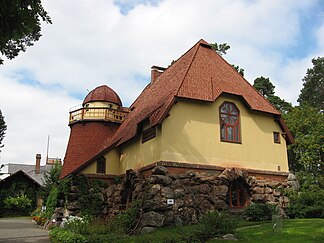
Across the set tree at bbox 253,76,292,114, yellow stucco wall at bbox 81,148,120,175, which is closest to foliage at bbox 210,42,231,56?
tree at bbox 253,76,292,114

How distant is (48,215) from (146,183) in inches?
518

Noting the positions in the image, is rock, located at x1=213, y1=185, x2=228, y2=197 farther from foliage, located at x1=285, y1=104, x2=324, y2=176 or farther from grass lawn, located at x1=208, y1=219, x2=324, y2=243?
foliage, located at x1=285, y1=104, x2=324, y2=176

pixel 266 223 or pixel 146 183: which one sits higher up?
pixel 146 183

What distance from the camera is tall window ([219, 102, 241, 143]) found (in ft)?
60.3

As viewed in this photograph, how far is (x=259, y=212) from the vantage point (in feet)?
54.4

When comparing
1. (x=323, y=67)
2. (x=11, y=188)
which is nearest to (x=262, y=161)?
(x=323, y=67)

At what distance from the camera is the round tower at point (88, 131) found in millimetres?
24641

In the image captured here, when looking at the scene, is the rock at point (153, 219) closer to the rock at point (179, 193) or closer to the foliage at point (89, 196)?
the rock at point (179, 193)

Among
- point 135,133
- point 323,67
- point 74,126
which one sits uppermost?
point 323,67

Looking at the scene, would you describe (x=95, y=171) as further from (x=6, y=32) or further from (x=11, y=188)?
(x=11, y=188)

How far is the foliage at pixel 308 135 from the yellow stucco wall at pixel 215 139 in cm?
986

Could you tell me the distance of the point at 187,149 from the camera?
56.1 ft

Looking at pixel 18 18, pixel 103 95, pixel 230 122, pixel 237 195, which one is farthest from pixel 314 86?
pixel 18 18

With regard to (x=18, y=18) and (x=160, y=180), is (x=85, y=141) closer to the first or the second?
(x=160, y=180)
